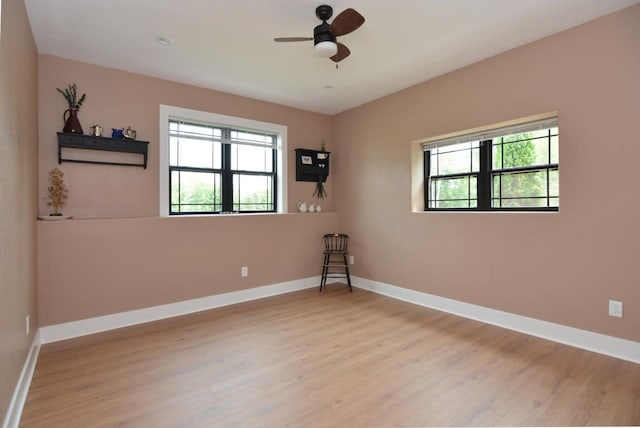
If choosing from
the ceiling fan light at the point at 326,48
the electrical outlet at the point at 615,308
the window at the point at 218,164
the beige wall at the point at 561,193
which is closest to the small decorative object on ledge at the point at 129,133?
the window at the point at 218,164

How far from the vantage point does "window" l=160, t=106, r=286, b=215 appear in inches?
152

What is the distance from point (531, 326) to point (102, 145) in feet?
Result: 15.0

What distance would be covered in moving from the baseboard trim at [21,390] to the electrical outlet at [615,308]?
405 cm

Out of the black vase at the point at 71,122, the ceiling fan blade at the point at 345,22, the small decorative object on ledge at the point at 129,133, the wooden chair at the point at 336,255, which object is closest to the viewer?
the ceiling fan blade at the point at 345,22

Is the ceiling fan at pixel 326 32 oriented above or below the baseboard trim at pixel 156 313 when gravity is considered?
above

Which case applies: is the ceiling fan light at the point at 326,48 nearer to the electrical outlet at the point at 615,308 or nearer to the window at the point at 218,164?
the window at the point at 218,164

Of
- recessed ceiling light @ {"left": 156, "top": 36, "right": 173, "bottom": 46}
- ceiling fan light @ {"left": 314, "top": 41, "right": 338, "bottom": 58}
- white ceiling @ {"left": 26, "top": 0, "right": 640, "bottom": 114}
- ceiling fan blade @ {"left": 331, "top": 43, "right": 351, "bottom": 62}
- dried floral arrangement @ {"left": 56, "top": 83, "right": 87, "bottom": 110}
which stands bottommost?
dried floral arrangement @ {"left": 56, "top": 83, "right": 87, "bottom": 110}

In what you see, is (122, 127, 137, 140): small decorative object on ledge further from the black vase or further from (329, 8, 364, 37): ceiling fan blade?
(329, 8, 364, 37): ceiling fan blade

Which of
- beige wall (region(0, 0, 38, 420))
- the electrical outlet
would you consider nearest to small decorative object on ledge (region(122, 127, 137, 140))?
beige wall (region(0, 0, 38, 420))

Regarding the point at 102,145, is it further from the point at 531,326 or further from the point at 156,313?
the point at 531,326

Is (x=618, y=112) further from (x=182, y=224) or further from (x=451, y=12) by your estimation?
(x=182, y=224)

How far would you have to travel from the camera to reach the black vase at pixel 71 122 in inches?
123

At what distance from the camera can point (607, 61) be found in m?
2.55

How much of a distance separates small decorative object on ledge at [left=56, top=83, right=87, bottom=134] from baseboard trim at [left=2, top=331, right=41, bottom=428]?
1.91 meters
